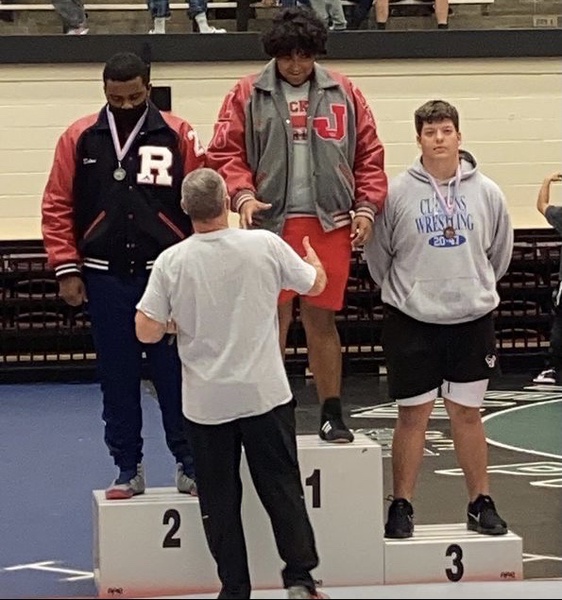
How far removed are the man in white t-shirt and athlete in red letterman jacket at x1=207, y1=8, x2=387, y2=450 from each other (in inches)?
24.0

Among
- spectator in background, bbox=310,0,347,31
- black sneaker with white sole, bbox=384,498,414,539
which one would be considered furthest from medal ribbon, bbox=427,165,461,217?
spectator in background, bbox=310,0,347,31

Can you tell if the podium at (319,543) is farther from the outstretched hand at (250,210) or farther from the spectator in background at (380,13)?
the spectator in background at (380,13)

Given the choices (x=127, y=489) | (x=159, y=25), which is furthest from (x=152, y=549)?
(x=159, y=25)

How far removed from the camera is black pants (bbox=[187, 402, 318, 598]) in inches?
164

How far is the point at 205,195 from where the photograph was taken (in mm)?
4121

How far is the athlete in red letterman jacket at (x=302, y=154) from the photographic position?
478 centimetres

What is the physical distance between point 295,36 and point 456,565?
2.00 m

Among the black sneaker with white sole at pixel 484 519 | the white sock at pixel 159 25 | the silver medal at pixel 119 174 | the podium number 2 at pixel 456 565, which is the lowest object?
the podium number 2 at pixel 456 565

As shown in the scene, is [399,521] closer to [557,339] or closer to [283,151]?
[283,151]

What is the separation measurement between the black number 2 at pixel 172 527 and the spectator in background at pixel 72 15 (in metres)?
6.66

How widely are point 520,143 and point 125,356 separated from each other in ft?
22.1

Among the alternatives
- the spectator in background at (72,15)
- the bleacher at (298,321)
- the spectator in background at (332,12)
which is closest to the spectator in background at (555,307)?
the bleacher at (298,321)

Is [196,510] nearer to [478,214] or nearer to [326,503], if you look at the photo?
[326,503]

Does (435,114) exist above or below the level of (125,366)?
above
